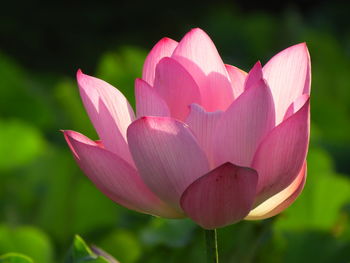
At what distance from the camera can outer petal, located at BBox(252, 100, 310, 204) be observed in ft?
1.50

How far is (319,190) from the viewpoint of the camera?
0.93 meters

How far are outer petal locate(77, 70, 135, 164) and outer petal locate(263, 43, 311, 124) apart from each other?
0.09 metres

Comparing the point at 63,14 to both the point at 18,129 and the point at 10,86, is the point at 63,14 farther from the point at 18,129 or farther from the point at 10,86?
the point at 18,129

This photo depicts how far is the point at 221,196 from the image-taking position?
0.46 metres

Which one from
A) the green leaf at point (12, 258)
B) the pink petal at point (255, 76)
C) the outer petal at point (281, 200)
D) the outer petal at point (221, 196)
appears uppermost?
the pink petal at point (255, 76)

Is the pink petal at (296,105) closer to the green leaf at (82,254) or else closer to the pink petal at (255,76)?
the pink petal at (255,76)

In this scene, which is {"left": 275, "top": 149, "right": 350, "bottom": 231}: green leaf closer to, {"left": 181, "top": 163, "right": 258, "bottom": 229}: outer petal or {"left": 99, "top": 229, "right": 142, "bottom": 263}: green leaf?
{"left": 99, "top": 229, "right": 142, "bottom": 263}: green leaf

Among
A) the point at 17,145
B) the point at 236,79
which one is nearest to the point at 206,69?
the point at 236,79

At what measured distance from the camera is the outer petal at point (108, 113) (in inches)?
19.5

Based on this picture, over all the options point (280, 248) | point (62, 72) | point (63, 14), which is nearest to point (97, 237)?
point (280, 248)

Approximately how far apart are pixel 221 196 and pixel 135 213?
1.91 ft

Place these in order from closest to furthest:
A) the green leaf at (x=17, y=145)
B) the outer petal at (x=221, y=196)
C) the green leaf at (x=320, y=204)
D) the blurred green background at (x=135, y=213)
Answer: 1. the outer petal at (x=221, y=196)
2. the blurred green background at (x=135, y=213)
3. the green leaf at (x=320, y=204)
4. the green leaf at (x=17, y=145)

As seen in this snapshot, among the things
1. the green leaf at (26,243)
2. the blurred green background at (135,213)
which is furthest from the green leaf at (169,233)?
the green leaf at (26,243)

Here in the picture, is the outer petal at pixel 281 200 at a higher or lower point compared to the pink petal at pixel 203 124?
lower
